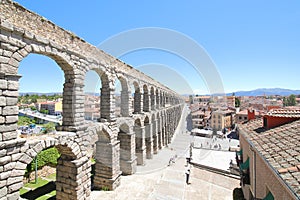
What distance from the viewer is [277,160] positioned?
5656 mm

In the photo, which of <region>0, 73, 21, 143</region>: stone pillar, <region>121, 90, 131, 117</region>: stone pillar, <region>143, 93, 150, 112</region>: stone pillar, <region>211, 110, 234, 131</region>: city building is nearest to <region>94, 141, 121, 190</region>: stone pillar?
<region>121, 90, 131, 117</region>: stone pillar

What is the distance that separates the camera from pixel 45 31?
7.44 m

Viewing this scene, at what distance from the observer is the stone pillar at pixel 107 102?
12.1 m

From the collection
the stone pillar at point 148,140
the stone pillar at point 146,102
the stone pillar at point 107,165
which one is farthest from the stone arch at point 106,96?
the stone pillar at point 146,102

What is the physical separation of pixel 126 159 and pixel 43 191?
7712mm

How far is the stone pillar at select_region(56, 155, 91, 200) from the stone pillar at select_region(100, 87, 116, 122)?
11.5 ft

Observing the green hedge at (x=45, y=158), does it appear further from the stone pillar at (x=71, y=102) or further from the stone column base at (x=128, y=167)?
the stone pillar at (x=71, y=102)

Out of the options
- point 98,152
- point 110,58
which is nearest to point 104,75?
point 110,58

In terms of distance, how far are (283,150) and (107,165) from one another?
10565 mm

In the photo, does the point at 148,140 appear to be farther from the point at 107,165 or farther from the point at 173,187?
the point at 107,165

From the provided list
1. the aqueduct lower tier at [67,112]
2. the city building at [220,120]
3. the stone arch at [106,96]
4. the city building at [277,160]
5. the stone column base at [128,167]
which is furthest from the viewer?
the city building at [220,120]

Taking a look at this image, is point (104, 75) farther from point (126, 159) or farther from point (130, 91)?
point (126, 159)

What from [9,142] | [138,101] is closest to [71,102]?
[9,142]

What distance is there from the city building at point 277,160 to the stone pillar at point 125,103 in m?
9.39
